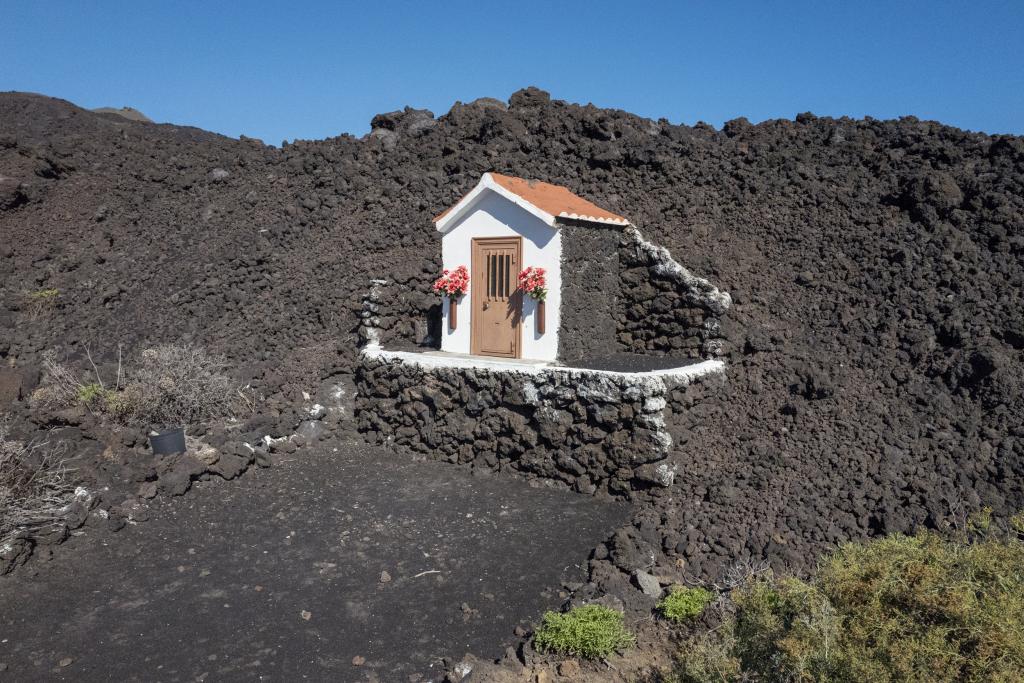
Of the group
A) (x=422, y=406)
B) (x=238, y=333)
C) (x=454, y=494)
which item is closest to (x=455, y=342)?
(x=422, y=406)

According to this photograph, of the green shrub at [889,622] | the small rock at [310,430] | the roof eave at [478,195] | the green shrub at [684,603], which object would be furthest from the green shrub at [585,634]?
the small rock at [310,430]

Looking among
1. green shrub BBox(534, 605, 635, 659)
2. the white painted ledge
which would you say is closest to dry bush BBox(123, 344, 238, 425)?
the white painted ledge

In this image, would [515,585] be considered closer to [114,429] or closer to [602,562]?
[602,562]

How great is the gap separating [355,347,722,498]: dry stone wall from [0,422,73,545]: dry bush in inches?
163

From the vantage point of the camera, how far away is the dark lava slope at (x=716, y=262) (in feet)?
25.6

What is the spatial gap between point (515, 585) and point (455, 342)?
5.30 meters

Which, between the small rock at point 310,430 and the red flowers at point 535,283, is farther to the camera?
the small rock at point 310,430

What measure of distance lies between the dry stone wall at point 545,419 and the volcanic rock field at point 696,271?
452 mm

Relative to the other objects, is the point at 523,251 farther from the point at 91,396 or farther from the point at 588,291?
the point at 91,396

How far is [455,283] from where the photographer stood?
36.4ft

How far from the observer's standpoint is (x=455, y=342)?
11.5m

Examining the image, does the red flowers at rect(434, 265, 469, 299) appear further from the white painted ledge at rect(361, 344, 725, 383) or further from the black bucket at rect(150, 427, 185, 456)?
the black bucket at rect(150, 427, 185, 456)

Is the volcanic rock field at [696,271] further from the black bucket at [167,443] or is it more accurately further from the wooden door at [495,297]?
the wooden door at [495,297]

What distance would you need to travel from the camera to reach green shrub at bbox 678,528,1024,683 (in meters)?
3.17
